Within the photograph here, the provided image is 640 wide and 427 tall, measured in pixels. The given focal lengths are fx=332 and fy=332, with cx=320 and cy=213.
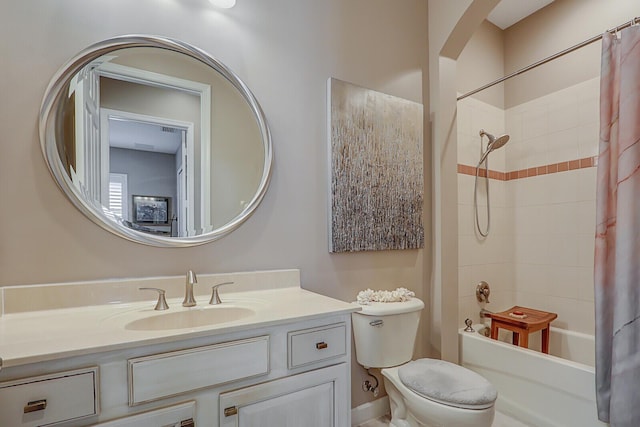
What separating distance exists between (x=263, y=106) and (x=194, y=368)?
3.76 ft

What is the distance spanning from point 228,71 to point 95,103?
21.3 inches

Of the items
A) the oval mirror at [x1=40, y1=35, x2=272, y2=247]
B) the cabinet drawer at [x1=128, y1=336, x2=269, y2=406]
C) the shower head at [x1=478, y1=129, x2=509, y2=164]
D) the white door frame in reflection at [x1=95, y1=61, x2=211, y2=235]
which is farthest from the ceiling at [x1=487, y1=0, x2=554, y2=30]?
the cabinet drawer at [x1=128, y1=336, x2=269, y2=406]

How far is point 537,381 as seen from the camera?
5.97 ft

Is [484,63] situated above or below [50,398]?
above

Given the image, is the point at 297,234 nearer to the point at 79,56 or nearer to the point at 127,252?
the point at 127,252

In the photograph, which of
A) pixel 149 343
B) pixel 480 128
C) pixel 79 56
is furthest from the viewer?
pixel 480 128

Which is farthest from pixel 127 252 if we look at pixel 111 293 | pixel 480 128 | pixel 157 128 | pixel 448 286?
pixel 480 128

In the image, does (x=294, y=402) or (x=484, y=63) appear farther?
(x=484, y=63)

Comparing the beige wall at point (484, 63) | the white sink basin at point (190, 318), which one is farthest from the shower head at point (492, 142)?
the white sink basin at point (190, 318)

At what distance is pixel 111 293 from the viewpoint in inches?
48.0

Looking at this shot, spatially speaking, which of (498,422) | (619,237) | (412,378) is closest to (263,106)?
(412,378)

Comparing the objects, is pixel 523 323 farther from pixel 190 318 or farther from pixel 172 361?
pixel 172 361

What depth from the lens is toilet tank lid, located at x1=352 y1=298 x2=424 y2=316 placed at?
5.23ft

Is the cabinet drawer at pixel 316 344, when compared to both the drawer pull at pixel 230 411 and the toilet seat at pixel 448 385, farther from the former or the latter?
the toilet seat at pixel 448 385
